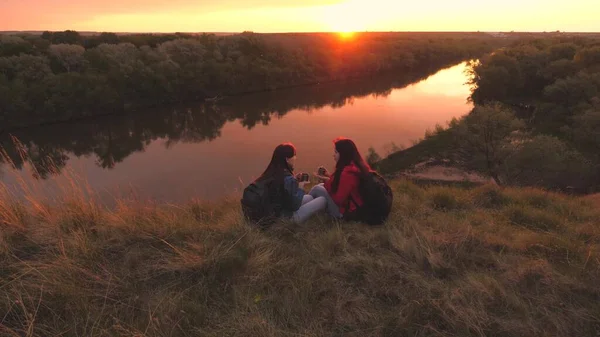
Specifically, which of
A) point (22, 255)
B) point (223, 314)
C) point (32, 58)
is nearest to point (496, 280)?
point (223, 314)

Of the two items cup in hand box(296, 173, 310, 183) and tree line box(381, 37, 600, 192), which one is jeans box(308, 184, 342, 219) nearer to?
cup in hand box(296, 173, 310, 183)

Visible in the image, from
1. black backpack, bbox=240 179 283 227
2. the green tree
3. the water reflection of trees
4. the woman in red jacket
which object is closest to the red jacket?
the woman in red jacket

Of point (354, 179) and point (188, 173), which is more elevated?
point (354, 179)

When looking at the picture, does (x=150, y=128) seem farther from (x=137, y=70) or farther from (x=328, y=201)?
(x=328, y=201)

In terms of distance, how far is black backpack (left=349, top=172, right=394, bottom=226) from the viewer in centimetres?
365

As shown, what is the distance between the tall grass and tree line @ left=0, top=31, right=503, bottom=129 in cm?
2835

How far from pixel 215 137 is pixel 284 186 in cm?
2243

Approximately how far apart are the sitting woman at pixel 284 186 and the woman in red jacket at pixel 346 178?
0.36 m

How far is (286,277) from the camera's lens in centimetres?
282

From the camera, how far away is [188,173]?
1822cm

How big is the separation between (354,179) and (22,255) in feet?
10.3

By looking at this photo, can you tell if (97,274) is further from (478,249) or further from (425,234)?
(478,249)

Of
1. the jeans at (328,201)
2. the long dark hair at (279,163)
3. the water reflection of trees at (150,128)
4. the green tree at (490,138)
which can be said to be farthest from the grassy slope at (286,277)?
the water reflection of trees at (150,128)

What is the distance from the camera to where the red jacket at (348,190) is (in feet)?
12.2
